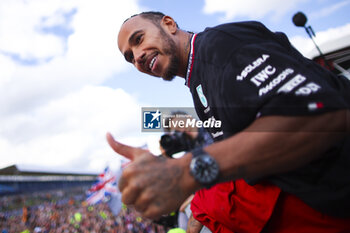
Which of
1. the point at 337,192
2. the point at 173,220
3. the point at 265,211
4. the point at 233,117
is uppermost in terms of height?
the point at 233,117

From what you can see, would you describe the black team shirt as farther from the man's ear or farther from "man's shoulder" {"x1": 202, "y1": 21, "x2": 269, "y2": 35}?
the man's ear

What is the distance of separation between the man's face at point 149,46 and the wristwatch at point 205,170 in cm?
107

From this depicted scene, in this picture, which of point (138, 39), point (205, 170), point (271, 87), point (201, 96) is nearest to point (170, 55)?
point (138, 39)

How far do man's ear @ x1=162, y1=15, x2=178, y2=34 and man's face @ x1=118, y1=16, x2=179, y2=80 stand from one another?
0.13 feet

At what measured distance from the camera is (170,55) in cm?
175

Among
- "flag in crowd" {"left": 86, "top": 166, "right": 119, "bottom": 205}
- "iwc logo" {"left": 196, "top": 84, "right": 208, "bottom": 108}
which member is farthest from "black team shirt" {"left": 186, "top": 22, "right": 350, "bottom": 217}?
"flag in crowd" {"left": 86, "top": 166, "right": 119, "bottom": 205}

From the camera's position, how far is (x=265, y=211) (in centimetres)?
124

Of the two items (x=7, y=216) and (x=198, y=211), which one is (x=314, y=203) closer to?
(x=198, y=211)

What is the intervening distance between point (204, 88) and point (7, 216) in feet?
63.6

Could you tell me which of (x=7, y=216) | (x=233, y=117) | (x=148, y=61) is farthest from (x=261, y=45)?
(x=7, y=216)

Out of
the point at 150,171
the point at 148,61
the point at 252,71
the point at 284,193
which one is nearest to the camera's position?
the point at 150,171

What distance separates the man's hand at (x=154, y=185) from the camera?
2.49 ft

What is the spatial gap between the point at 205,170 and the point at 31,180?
26.1 m

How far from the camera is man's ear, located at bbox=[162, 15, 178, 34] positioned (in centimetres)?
189
